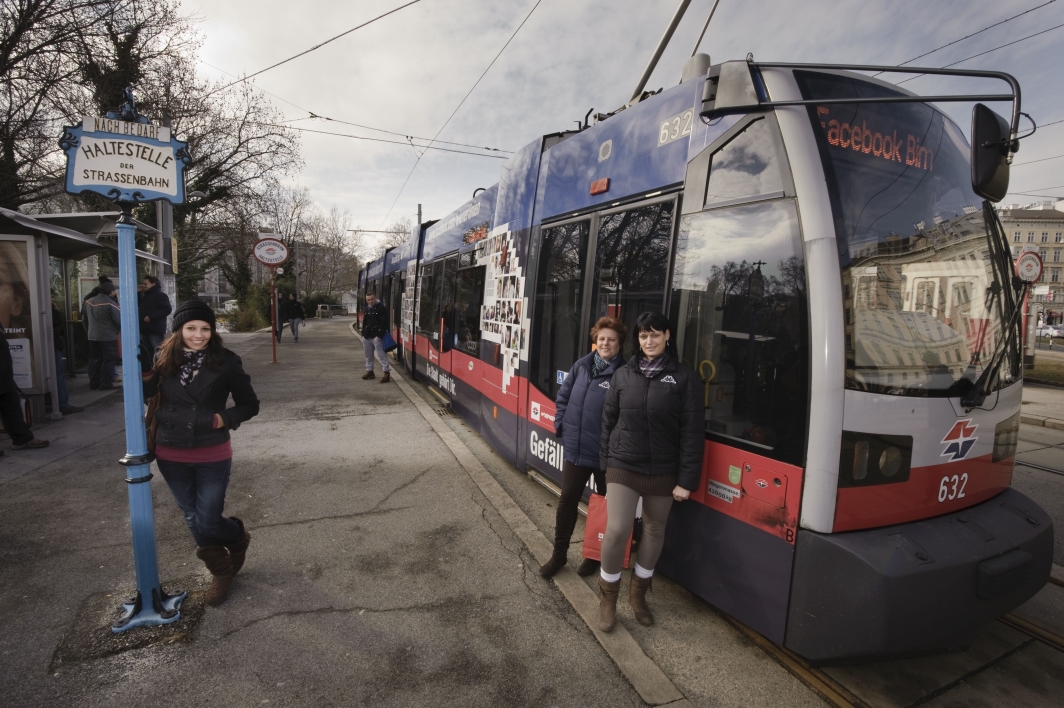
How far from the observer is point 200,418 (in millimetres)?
3027

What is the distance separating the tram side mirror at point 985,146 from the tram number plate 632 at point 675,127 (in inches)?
50.2

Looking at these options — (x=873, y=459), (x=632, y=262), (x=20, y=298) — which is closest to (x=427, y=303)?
(x=20, y=298)

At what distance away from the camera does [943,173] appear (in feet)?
9.18

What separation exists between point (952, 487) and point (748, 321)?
1215 mm

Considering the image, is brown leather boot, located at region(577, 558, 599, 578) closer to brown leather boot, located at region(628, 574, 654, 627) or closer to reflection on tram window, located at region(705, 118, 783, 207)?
brown leather boot, located at region(628, 574, 654, 627)

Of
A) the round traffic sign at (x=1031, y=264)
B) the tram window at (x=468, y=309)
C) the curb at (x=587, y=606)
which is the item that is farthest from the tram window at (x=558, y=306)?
the round traffic sign at (x=1031, y=264)

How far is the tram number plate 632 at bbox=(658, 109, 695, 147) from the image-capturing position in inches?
123

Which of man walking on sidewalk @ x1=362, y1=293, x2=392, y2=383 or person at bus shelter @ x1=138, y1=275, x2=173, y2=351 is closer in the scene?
person at bus shelter @ x1=138, y1=275, x2=173, y2=351

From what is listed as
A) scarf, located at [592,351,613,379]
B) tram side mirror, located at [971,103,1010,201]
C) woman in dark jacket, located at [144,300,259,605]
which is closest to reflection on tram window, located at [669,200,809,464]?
scarf, located at [592,351,613,379]

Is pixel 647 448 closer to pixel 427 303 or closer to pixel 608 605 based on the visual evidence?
pixel 608 605

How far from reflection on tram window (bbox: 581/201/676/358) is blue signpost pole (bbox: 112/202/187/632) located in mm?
2672

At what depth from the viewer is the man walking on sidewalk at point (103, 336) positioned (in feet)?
29.5

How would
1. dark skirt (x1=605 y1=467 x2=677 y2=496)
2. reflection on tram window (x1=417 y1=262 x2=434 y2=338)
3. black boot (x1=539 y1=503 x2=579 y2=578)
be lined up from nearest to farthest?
dark skirt (x1=605 y1=467 x2=677 y2=496)
black boot (x1=539 y1=503 x2=579 y2=578)
reflection on tram window (x1=417 y1=262 x2=434 y2=338)

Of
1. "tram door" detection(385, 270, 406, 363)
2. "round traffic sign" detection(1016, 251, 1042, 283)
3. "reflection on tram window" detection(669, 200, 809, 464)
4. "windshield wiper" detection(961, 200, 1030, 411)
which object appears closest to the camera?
"reflection on tram window" detection(669, 200, 809, 464)
